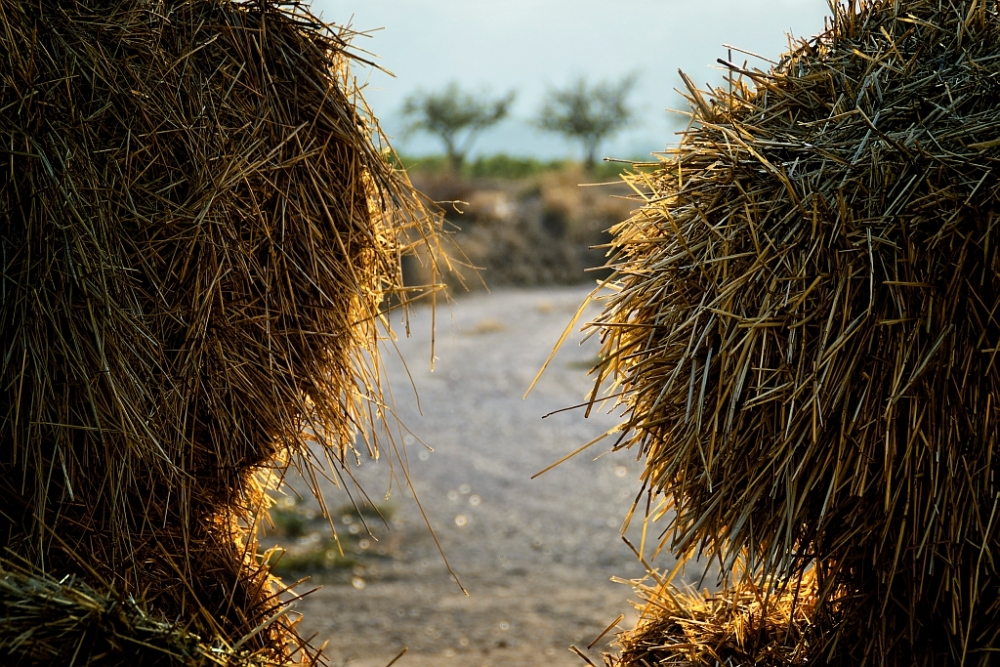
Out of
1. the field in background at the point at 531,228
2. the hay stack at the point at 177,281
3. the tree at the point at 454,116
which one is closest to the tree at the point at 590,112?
the tree at the point at 454,116

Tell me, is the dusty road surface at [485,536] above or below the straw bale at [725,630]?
below

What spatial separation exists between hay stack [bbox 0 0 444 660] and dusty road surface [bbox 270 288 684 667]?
0.58 m

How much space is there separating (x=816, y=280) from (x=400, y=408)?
24.9 ft

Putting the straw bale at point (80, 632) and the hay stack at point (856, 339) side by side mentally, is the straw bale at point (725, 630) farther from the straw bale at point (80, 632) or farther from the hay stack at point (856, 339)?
the straw bale at point (80, 632)

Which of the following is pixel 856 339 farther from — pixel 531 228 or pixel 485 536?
pixel 531 228

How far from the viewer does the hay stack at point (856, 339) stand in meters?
2.14

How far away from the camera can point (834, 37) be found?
107 inches

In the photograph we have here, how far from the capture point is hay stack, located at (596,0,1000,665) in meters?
2.14

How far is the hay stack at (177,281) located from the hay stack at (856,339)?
41.6 inches

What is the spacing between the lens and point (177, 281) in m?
2.66

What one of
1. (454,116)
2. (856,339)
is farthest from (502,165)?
(856,339)

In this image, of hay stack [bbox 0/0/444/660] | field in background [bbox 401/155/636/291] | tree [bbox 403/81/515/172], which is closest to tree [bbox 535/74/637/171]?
tree [bbox 403/81/515/172]

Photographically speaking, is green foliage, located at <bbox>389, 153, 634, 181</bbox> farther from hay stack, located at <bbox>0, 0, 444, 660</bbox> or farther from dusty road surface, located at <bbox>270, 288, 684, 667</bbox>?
hay stack, located at <bbox>0, 0, 444, 660</bbox>

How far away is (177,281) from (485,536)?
175 inches
